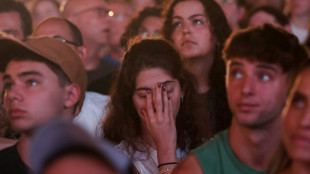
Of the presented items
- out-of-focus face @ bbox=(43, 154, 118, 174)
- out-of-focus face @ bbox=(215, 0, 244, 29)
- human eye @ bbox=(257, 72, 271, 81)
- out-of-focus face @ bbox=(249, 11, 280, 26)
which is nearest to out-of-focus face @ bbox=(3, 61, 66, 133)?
human eye @ bbox=(257, 72, 271, 81)

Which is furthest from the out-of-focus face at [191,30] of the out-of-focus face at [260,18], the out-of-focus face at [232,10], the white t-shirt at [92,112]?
the out-of-focus face at [232,10]

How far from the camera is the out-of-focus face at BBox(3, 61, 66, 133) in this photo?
132 inches

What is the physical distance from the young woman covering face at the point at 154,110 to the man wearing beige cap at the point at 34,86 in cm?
42

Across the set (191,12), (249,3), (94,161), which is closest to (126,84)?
(191,12)

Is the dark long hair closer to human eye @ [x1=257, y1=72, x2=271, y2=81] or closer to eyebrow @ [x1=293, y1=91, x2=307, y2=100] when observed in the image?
human eye @ [x1=257, y1=72, x2=271, y2=81]

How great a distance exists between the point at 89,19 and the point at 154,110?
9.87 ft

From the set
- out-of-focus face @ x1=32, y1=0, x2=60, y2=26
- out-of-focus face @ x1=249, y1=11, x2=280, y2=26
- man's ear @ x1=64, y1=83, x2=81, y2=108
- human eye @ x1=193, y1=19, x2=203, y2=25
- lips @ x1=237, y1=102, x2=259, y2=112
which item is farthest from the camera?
out-of-focus face @ x1=32, y1=0, x2=60, y2=26

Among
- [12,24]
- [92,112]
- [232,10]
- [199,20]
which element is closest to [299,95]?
[92,112]

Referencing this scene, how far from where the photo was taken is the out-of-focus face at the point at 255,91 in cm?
309

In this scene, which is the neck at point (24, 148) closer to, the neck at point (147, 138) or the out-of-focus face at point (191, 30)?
the neck at point (147, 138)

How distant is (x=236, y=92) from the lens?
314 cm

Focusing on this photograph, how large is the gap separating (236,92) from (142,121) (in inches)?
42.3

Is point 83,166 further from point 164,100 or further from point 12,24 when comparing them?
point 12,24

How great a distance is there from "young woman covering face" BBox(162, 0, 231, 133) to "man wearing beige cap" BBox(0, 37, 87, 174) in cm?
135
